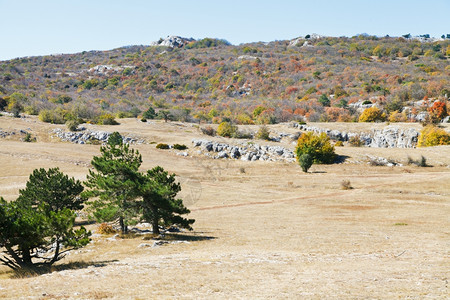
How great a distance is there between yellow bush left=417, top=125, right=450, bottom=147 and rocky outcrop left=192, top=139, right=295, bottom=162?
30.1 metres

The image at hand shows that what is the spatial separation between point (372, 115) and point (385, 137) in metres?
14.0

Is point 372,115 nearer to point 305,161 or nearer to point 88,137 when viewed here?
point 305,161

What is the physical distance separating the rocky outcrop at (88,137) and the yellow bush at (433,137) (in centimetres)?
5873

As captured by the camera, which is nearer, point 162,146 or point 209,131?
point 162,146

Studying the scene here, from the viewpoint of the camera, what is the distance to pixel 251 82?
518 ft

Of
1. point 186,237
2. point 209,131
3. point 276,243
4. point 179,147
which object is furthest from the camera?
point 209,131

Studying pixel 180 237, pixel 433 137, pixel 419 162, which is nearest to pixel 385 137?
pixel 433 137

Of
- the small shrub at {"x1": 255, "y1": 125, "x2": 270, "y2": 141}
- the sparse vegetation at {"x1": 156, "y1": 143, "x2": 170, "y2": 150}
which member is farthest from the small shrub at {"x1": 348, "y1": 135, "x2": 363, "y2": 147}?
the sparse vegetation at {"x1": 156, "y1": 143, "x2": 170, "y2": 150}

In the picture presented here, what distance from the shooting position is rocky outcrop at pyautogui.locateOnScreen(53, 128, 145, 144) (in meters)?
74.4

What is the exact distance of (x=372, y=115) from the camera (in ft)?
307

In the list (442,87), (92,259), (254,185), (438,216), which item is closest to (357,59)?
(442,87)

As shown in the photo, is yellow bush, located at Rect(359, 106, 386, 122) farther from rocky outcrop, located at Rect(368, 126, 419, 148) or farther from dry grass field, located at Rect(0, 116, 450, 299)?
dry grass field, located at Rect(0, 116, 450, 299)

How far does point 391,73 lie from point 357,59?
32.6 meters

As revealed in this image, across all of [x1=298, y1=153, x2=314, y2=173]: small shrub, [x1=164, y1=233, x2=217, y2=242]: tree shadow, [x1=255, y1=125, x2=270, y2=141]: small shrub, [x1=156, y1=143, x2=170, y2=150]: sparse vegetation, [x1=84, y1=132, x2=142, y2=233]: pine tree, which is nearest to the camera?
[x1=84, y1=132, x2=142, y2=233]: pine tree
